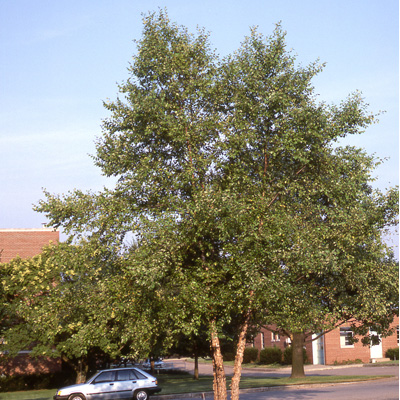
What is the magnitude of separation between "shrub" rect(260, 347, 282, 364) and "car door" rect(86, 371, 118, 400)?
3857cm

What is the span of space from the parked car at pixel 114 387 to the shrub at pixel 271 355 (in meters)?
37.9

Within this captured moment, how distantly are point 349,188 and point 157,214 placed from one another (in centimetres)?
542

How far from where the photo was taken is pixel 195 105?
16.4 meters

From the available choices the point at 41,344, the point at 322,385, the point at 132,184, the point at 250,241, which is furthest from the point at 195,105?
the point at 41,344

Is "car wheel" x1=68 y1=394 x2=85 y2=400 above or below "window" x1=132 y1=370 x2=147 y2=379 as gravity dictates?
below

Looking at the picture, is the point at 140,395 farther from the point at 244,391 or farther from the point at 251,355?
the point at 251,355

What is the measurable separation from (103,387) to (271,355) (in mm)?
40118

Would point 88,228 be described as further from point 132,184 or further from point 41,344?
point 41,344

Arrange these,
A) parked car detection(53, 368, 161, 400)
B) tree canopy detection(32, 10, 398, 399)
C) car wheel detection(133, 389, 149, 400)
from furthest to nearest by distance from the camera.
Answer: car wheel detection(133, 389, 149, 400)
parked car detection(53, 368, 161, 400)
tree canopy detection(32, 10, 398, 399)

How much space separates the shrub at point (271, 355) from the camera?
2483 inches

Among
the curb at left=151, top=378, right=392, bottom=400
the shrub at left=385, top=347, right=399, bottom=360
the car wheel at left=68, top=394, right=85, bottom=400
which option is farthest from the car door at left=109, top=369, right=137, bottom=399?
the shrub at left=385, top=347, right=399, bottom=360

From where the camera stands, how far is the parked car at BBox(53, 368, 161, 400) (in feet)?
87.4

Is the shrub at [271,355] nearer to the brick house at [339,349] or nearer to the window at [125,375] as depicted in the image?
the brick house at [339,349]

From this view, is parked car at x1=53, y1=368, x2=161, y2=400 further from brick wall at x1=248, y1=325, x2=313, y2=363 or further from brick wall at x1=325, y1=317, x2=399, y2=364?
brick wall at x1=248, y1=325, x2=313, y2=363
